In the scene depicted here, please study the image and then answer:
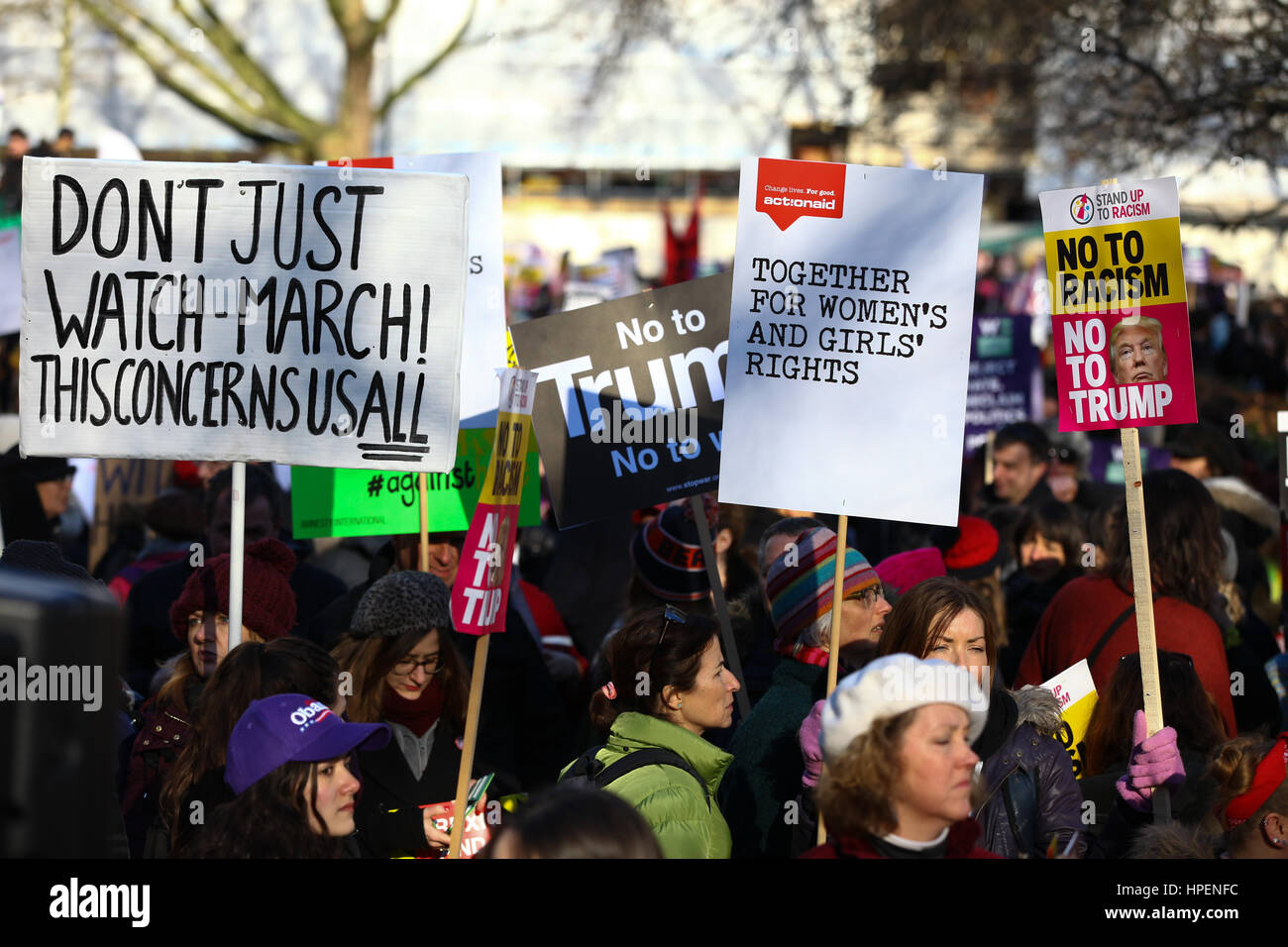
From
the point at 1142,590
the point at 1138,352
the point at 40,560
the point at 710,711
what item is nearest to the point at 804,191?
the point at 1138,352

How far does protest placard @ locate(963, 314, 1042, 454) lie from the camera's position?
9944 millimetres

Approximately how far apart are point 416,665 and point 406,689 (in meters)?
0.08

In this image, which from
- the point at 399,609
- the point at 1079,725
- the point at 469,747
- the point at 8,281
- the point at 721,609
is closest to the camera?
the point at 469,747

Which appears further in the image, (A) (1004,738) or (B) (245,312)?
(B) (245,312)

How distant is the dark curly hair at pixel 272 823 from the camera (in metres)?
3.10

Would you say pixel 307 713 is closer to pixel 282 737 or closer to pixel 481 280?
pixel 282 737

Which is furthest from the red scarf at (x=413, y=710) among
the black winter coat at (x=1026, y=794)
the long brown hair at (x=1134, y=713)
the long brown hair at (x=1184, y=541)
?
the long brown hair at (x=1184, y=541)

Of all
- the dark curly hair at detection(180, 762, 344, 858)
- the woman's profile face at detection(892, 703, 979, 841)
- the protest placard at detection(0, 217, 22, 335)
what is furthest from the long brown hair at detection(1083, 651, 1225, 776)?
the protest placard at detection(0, 217, 22, 335)

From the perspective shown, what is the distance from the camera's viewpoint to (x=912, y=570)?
5027 millimetres

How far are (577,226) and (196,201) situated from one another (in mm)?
34587

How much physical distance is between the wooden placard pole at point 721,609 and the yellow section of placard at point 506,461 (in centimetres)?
128
